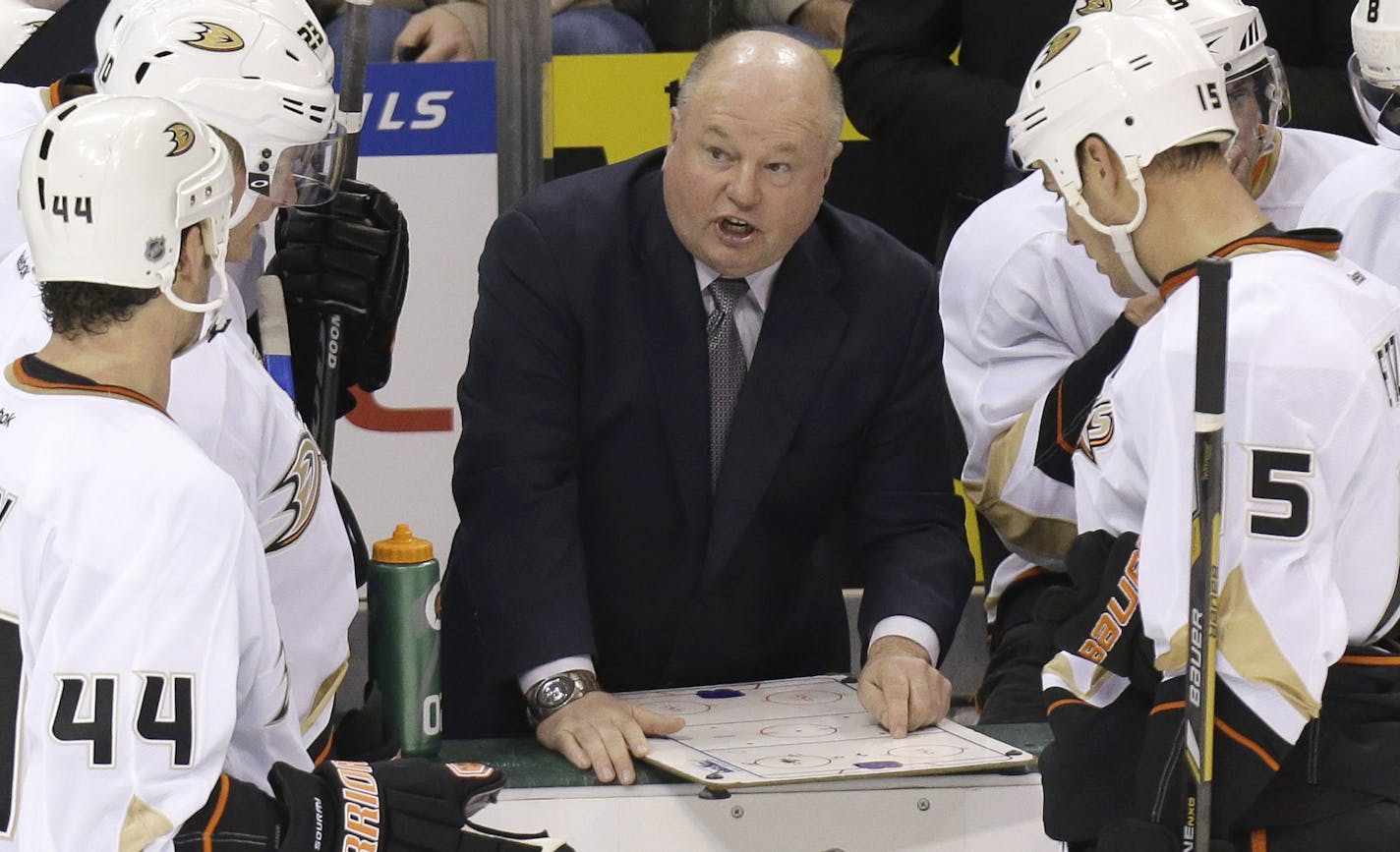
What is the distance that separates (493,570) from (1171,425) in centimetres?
Answer: 120

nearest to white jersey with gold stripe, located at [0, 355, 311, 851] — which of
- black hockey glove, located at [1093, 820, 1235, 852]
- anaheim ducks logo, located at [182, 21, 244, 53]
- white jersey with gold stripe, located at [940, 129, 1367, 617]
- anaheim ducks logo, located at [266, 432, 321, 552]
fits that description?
anaheim ducks logo, located at [266, 432, 321, 552]

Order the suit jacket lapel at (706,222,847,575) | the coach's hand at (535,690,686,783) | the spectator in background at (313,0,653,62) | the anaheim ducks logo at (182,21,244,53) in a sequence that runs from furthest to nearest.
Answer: the spectator in background at (313,0,653,62) < the suit jacket lapel at (706,222,847,575) < the coach's hand at (535,690,686,783) < the anaheim ducks logo at (182,21,244,53)

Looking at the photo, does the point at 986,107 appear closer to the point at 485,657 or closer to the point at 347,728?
the point at 485,657

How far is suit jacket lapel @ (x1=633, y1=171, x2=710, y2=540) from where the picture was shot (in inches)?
115

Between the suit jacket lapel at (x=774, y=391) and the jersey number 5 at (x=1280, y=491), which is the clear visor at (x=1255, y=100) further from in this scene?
the jersey number 5 at (x=1280, y=491)

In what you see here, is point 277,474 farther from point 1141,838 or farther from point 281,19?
point 1141,838

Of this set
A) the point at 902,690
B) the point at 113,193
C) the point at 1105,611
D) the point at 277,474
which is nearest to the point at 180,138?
the point at 113,193

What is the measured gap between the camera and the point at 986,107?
3660mm

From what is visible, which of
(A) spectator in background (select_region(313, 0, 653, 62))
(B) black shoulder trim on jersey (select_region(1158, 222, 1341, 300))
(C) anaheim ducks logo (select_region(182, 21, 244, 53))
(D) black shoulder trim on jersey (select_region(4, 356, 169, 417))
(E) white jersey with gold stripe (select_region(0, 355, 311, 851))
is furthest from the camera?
(A) spectator in background (select_region(313, 0, 653, 62))

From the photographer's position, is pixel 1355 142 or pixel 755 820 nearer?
pixel 755 820

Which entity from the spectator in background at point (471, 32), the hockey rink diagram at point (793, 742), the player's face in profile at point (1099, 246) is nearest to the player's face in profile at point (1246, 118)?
the player's face in profile at point (1099, 246)

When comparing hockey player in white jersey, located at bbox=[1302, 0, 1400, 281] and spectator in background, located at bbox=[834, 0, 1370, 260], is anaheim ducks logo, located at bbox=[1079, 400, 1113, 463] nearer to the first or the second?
hockey player in white jersey, located at bbox=[1302, 0, 1400, 281]

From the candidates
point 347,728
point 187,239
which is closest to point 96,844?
point 187,239

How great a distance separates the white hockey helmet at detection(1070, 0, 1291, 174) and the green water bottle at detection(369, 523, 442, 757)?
1293 millimetres
